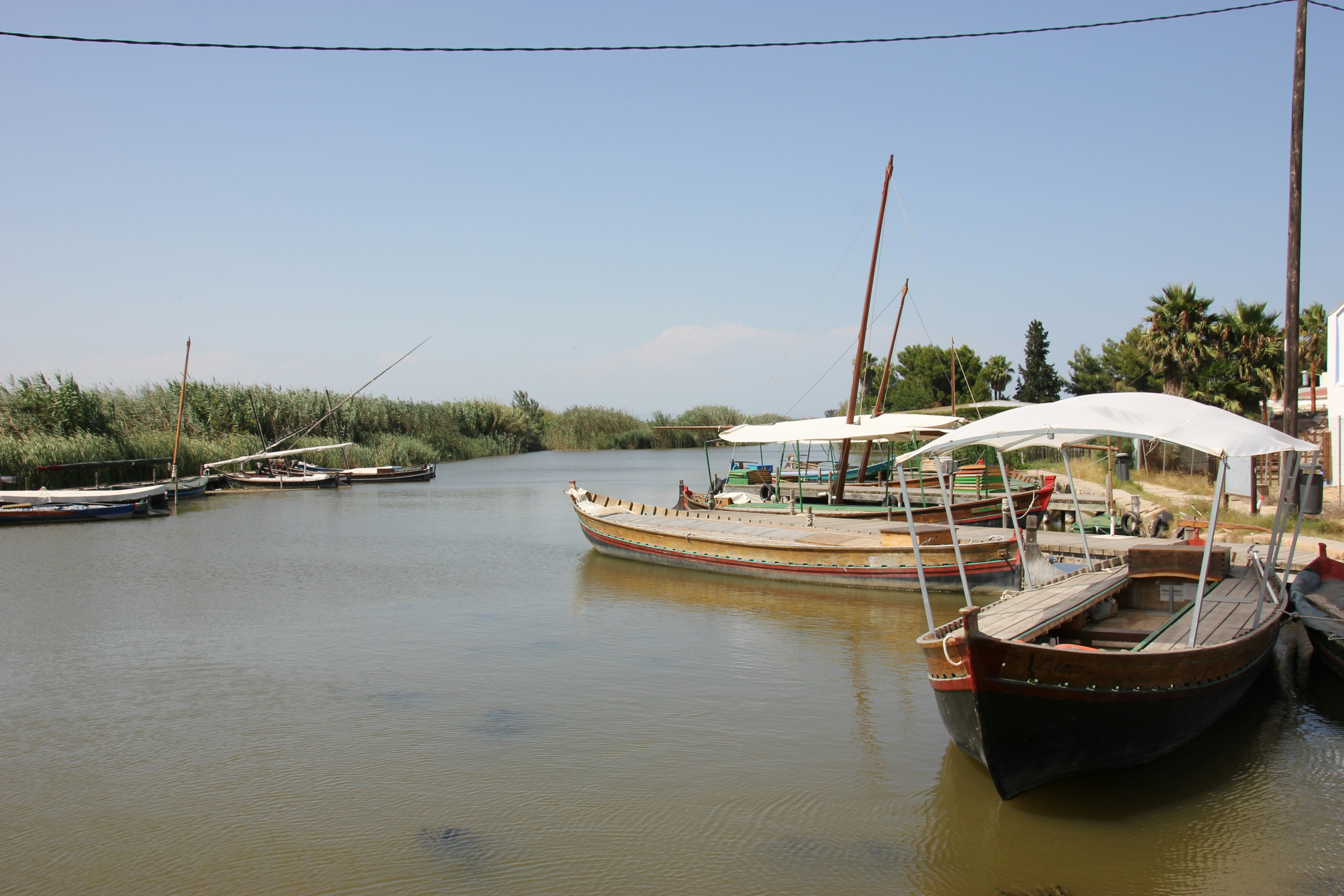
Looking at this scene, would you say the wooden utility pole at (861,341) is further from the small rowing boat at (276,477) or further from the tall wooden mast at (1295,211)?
the small rowing boat at (276,477)

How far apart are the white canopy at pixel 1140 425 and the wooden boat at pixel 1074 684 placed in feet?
4.90


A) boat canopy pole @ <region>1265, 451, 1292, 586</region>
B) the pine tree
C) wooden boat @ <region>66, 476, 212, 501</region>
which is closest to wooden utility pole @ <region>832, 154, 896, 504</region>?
boat canopy pole @ <region>1265, 451, 1292, 586</region>

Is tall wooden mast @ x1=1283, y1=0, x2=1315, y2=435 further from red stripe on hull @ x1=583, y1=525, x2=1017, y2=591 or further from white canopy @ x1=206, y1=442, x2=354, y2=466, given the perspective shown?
white canopy @ x1=206, y1=442, x2=354, y2=466

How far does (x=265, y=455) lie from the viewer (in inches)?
1662

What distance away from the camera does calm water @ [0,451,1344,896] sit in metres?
6.11

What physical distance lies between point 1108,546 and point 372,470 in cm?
3890

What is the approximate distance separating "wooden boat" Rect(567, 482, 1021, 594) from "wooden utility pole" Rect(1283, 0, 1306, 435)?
4.63 m

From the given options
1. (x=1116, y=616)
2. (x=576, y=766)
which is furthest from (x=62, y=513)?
(x=1116, y=616)

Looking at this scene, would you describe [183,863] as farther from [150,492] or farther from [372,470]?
[372,470]

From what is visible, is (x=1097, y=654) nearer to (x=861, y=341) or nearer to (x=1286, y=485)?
(x=1286, y=485)

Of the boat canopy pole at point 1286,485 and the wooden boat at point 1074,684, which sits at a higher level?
the boat canopy pole at point 1286,485

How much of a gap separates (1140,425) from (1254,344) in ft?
90.8

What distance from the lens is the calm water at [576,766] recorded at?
20.0 feet

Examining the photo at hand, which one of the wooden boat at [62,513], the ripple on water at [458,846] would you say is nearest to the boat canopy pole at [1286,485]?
the ripple on water at [458,846]
